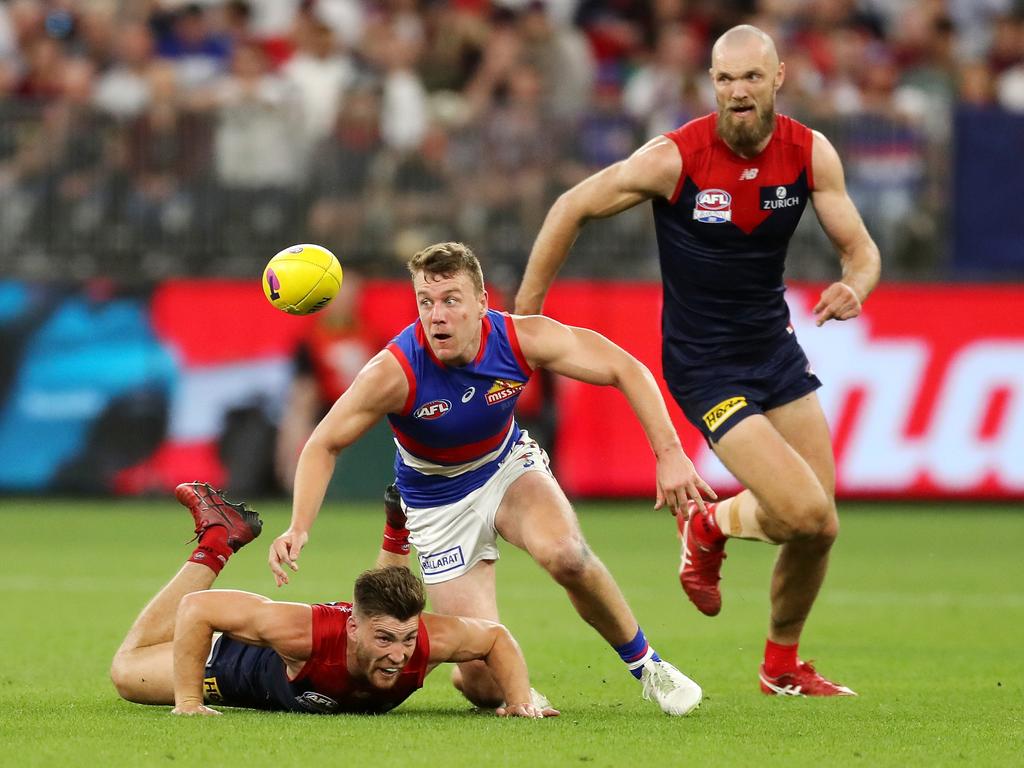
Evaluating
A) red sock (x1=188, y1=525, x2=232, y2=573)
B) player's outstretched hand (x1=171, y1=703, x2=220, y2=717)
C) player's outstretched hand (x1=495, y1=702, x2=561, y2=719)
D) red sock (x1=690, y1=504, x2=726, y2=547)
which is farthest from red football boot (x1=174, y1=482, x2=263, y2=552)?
red sock (x1=690, y1=504, x2=726, y2=547)

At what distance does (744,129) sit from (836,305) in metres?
1.05

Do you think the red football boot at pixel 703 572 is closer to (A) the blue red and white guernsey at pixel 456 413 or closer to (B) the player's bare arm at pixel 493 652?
(A) the blue red and white guernsey at pixel 456 413

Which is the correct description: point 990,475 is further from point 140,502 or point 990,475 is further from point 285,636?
point 285,636

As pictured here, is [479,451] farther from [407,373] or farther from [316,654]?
[316,654]

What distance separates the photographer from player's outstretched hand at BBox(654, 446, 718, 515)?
24.3 feet

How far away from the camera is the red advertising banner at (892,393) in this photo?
56.7 ft

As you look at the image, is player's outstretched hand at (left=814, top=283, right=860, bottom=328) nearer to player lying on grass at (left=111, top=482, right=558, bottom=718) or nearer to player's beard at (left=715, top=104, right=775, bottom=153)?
player's beard at (left=715, top=104, right=775, bottom=153)

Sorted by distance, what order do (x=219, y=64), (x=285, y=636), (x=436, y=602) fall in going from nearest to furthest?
(x=285, y=636) → (x=436, y=602) → (x=219, y=64)

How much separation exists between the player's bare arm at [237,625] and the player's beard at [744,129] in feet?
10.0

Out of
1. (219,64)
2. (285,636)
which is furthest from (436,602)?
(219,64)

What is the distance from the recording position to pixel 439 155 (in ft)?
57.1

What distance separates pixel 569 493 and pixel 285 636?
1062 centimetres

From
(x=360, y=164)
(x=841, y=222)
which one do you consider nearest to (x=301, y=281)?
(x=841, y=222)

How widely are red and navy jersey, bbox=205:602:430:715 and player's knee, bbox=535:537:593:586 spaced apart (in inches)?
24.7
